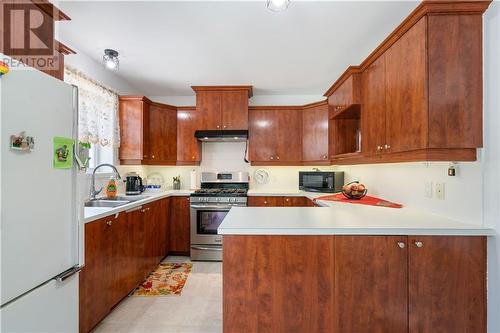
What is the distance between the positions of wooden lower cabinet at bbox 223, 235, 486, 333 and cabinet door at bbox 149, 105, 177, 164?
254cm

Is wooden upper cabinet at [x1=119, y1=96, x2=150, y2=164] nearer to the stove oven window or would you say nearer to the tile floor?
the stove oven window

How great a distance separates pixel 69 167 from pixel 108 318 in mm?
1539

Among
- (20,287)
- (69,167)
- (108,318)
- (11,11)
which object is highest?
(11,11)

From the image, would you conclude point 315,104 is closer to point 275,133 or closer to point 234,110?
point 275,133

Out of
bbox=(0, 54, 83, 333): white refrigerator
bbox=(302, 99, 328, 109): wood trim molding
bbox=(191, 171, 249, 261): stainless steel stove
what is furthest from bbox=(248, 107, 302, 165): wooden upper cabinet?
bbox=(0, 54, 83, 333): white refrigerator

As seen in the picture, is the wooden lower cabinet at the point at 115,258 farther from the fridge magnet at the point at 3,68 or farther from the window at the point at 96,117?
the fridge magnet at the point at 3,68

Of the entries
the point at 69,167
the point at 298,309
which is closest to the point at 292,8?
the point at 69,167

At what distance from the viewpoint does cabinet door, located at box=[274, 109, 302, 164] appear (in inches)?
143

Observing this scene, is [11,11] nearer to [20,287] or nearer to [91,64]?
[20,287]

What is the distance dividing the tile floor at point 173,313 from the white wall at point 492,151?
5.95 feet

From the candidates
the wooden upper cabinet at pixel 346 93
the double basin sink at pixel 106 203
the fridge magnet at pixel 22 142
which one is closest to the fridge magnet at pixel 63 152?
the fridge magnet at pixel 22 142

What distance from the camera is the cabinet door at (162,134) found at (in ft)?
11.4

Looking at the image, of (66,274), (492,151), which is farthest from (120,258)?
(492,151)

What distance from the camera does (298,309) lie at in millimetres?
1373
